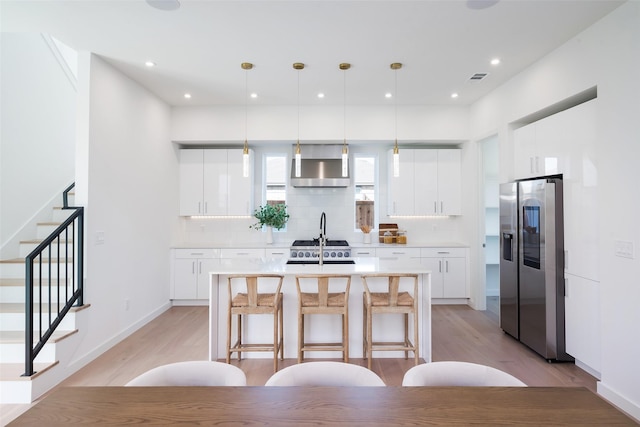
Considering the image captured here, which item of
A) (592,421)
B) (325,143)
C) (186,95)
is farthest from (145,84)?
(592,421)

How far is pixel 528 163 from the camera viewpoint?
3.49m

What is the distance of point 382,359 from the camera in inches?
125

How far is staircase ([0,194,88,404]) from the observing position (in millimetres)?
2426

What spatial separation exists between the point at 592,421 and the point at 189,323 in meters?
4.16

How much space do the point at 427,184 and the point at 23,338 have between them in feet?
16.9

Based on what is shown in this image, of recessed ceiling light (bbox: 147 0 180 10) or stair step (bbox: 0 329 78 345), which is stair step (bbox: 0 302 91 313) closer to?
stair step (bbox: 0 329 78 345)

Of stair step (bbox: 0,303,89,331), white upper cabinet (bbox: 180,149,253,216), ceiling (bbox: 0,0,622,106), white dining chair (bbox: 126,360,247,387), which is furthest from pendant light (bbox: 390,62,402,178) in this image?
stair step (bbox: 0,303,89,331)

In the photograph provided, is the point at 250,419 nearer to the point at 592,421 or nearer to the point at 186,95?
the point at 592,421

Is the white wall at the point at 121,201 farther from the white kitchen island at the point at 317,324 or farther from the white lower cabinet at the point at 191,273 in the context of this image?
the white kitchen island at the point at 317,324

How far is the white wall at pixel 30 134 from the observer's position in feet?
11.7

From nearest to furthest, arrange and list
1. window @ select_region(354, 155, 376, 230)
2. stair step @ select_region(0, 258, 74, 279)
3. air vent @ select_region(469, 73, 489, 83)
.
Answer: stair step @ select_region(0, 258, 74, 279)
air vent @ select_region(469, 73, 489, 83)
window @ select_region(354, 155, 376, 230)

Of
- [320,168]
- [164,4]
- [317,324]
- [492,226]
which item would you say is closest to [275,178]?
[320,168]

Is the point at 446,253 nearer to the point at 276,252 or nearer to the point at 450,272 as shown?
the point at 450,272

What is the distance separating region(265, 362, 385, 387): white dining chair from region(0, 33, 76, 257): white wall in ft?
13.1
